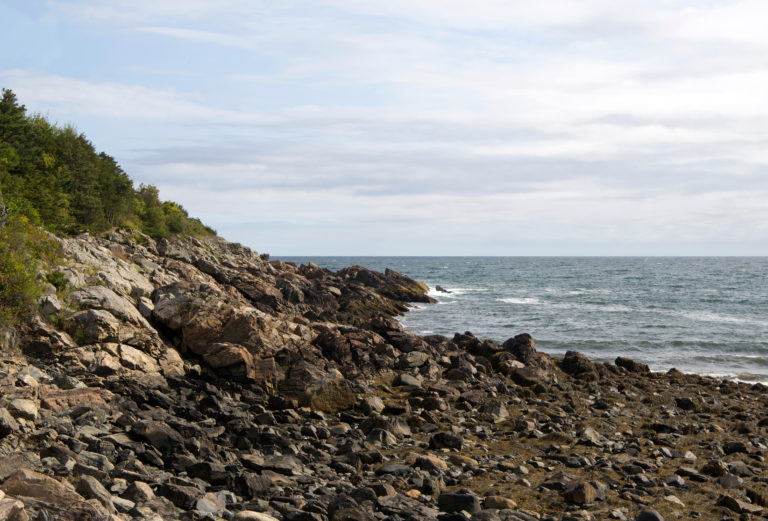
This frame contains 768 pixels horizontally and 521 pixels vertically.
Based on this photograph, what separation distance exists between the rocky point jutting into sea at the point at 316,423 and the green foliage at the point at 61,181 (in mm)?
2407

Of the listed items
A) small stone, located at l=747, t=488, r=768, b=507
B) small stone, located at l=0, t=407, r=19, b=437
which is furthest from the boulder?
small stone, located at l=747, t=488, r=768, b=507

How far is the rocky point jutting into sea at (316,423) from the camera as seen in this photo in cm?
951

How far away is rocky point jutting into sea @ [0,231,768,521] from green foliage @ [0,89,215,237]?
241cm

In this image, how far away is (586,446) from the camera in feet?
49.1

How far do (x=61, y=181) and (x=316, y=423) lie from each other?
778 inches

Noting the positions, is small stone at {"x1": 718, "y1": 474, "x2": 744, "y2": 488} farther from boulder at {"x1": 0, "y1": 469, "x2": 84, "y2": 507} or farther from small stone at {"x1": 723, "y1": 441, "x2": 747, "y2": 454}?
boulder at {"x1": 0, "y1": 469, "x2": 84, "y2": 507}

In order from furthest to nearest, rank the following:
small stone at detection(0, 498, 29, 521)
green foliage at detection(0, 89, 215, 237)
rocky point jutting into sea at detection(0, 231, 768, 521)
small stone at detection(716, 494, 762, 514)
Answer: green foliage at detection(0, 89, 215, 237), small stone at detection(716, 494, 762, 514), rocky point jutting into sea at detection(0, 231, 768, 521), small stone at detection(0, 498, 29, 521)

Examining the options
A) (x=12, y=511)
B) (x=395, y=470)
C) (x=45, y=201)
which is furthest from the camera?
(x=45, y=201)

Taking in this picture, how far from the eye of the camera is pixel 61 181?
27.4 meters

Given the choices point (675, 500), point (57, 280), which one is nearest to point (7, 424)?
point (57, 280)

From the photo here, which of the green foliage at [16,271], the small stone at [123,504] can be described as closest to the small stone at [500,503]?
the small stone at [123,504]

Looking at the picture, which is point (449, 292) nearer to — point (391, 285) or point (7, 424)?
point (391, 285)

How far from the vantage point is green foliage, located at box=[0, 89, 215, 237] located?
78.7 feet

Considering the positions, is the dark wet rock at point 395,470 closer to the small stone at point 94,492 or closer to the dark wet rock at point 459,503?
the dark wet rock at point 459,503
